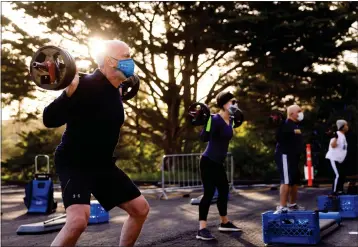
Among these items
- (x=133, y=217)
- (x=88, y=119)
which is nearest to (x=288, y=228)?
(x=133, y=217)

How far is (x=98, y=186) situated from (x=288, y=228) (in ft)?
10.5

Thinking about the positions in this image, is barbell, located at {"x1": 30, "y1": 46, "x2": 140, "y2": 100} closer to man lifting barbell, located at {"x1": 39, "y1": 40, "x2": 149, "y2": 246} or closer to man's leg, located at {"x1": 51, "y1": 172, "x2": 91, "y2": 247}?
man lifting barbell, located at {"x1": 39, "y1": 40, "x2": 149, "y2": 246}

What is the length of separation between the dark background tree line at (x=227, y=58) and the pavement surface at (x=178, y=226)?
6.98 m

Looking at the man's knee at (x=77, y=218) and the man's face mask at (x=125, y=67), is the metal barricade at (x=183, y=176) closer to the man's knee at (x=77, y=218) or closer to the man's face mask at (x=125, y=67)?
the man's face mask at (x=125, y=67)

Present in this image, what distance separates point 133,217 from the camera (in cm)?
421

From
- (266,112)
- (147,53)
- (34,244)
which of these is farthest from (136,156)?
(34,244)

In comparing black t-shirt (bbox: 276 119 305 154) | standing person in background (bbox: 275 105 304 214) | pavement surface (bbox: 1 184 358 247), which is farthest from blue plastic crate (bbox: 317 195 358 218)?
black t-shirt (bbox: 276 119 305 154)

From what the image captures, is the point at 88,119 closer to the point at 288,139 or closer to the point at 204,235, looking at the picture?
the point at 204,235

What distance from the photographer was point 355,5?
19.0 metres

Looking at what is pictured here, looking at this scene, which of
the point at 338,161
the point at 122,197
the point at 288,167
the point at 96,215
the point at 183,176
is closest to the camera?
the point at 122,197

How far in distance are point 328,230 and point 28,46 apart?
15.9m

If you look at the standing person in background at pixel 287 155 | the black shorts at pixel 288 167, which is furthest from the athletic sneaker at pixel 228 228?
the black shorts at pixel 288 167

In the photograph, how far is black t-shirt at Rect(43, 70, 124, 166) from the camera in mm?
3889

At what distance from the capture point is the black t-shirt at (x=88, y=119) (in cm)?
389
